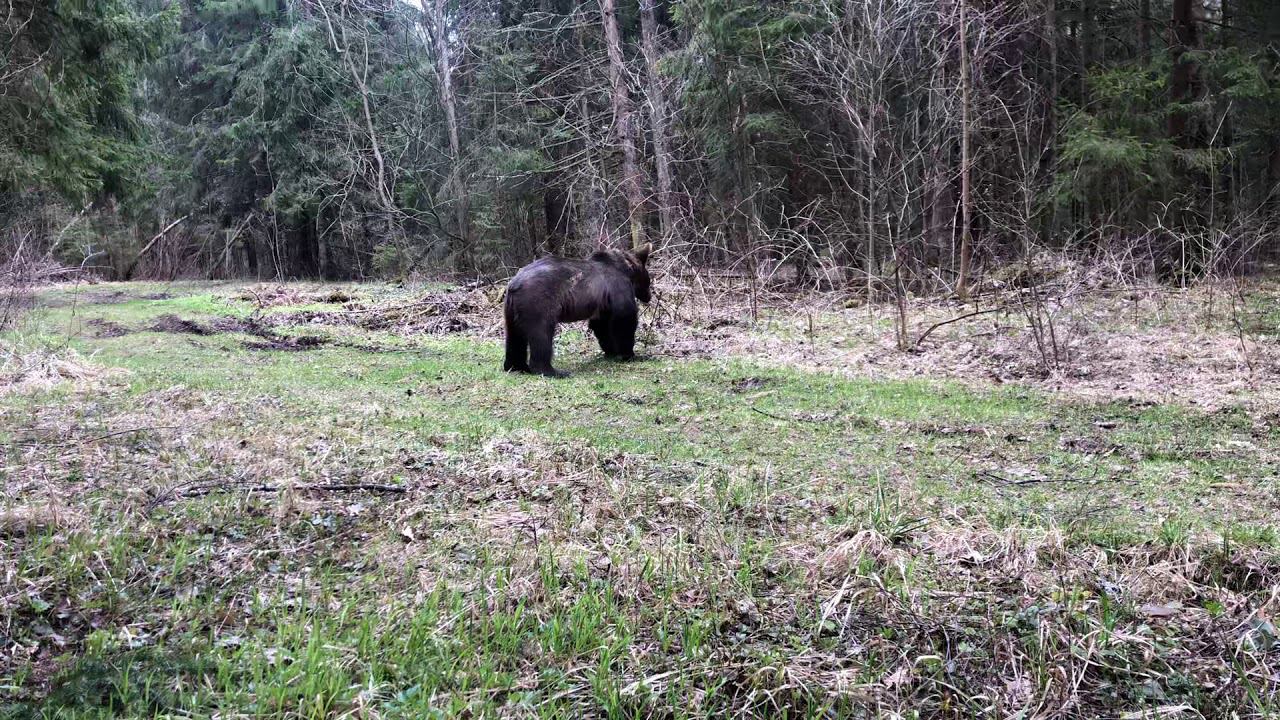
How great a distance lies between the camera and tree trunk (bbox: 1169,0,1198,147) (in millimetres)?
18172

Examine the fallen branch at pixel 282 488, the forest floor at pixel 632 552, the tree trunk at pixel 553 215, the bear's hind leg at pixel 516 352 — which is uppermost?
the tree trunk at pixel 553 215

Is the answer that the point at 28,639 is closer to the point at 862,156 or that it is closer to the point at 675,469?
the point at 675,469

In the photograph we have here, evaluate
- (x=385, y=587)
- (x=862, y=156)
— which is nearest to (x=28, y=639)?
(x=385, y=587)

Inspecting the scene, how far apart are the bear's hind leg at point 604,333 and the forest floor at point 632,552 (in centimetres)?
304

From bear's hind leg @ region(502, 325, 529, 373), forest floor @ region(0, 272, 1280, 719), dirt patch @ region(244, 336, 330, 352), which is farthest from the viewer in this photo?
dirt patch @ region(244, 336, 330, 352)

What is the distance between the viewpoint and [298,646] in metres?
3.15

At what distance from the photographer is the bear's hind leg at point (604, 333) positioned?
471 inches

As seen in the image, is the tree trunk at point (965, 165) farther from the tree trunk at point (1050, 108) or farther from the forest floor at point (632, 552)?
the forest floor at point (632, 552)

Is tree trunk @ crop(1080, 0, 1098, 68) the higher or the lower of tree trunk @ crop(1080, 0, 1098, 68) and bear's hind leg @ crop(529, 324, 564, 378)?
the higher

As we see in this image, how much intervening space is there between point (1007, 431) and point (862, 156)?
13817 mm

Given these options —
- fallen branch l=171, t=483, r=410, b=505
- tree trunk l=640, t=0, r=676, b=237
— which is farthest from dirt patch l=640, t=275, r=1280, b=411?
fallen branch l=171, t=483, r=410, b=505

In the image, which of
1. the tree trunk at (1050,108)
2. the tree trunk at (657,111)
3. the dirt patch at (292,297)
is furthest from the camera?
the dirt patch at (292,297)

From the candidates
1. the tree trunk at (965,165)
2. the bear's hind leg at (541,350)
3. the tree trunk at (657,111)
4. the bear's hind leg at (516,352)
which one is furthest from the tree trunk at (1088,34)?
the bear's hind leg at (516,352)

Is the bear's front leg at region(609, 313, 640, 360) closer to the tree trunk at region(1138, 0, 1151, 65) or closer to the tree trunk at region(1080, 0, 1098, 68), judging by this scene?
the tree trunk at region(1080, 0, 1098, 68)
